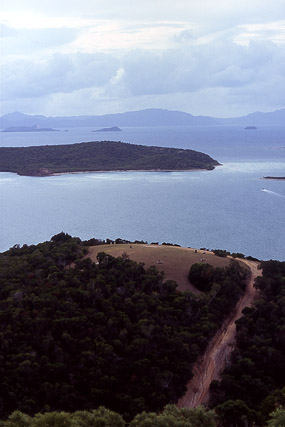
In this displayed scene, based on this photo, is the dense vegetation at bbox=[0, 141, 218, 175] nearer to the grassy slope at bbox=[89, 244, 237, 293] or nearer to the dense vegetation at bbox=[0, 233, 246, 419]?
the grassy slope at bbox=[89, 244, 237, 293]

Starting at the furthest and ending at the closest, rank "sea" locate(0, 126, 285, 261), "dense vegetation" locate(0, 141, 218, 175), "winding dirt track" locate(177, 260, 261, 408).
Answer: "dense vegetation" locate(0, 141, 218, 175) → "sea" locate(0, 126, 285, 261) → "winding dirt track" locate(177, 260, 261, 408)

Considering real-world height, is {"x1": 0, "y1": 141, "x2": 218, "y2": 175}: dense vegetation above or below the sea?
above

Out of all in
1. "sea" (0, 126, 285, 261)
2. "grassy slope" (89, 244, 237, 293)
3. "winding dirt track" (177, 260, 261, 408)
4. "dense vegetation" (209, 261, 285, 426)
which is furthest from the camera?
"sea" (0, 126, 285, 261)

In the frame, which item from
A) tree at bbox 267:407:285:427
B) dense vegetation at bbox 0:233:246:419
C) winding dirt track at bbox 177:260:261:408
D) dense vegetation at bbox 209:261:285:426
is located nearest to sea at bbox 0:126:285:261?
dense vegetation at bbox 209:261:285:426

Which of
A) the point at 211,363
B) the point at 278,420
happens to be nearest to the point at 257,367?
the point at 211,363

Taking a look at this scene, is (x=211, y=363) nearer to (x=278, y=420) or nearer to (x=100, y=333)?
(x=100, y=333)

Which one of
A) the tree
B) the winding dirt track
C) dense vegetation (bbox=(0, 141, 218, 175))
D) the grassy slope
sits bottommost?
the winding dirt track
